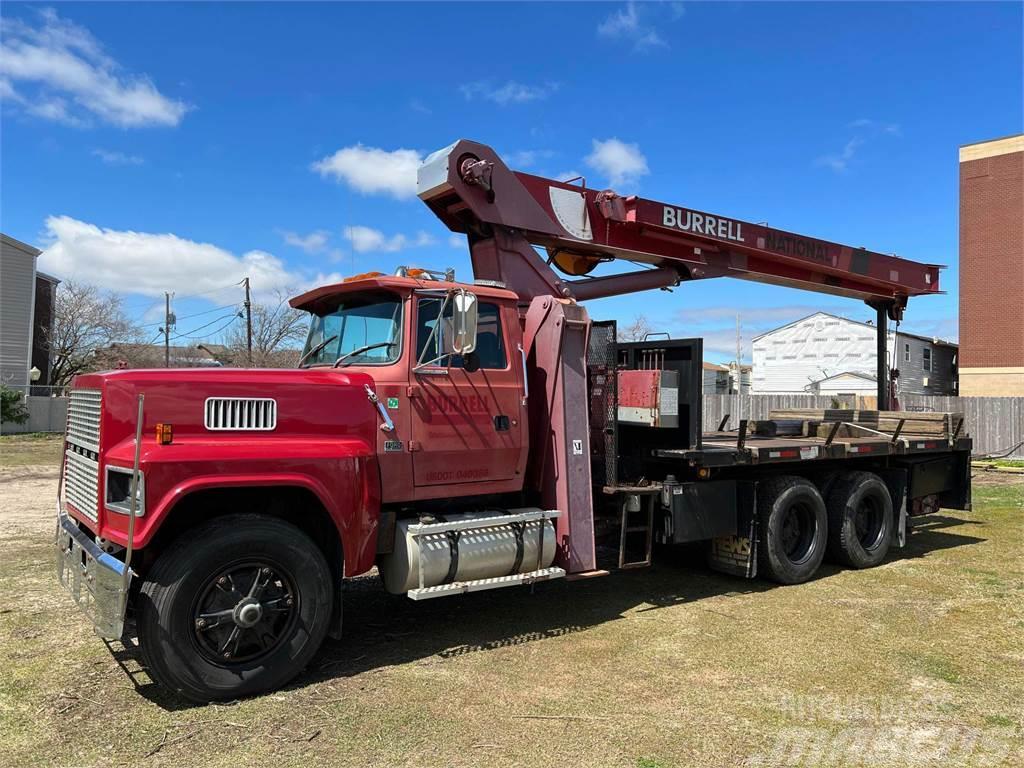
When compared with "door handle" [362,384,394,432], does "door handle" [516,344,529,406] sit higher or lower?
higher

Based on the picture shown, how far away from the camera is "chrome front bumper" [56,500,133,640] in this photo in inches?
169

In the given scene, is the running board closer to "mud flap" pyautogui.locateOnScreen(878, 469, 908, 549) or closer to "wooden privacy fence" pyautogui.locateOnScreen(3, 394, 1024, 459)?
"mud flap" pyautogui.locateOnScreen(878, 469, 908, 549)

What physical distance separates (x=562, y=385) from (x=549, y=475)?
2.42 ft

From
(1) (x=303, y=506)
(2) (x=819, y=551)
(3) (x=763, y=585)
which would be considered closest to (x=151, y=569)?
(1) (x=303, y=506)

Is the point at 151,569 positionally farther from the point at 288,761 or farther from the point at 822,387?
the point at 822,387

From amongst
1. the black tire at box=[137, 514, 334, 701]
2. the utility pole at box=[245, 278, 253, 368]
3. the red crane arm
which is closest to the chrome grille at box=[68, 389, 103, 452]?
the black tire at box=[137, 514, 334, 701]

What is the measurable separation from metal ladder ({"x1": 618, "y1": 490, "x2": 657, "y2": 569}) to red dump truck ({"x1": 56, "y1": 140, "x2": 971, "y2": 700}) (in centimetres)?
3

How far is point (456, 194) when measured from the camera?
6.47 m

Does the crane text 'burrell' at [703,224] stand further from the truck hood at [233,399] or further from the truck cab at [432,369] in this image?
the truck hood at [233,399]

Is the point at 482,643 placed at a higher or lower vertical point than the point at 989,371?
lower

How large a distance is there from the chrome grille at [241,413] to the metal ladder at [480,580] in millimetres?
1239

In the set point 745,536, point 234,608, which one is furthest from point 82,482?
point 745,536

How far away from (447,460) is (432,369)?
68 cm

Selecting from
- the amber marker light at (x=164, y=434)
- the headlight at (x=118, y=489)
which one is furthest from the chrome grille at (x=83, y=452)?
the amber marker light at (x=164, y=434)
